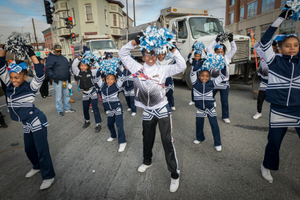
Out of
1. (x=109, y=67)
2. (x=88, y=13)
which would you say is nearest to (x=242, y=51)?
(x=109, y=67)

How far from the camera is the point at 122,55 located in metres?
2.68

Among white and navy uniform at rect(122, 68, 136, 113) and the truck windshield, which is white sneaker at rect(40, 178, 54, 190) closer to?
white and navy uniform at rect(122, 68, 136, 113)

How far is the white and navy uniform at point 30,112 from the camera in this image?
266 centimetres

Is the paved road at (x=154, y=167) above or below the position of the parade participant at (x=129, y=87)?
below

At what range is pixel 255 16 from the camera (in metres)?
23.5

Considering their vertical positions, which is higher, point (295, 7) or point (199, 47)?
point (295, 7)

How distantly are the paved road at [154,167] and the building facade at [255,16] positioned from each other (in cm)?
1640

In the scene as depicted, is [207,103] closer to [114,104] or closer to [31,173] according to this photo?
[114,104]

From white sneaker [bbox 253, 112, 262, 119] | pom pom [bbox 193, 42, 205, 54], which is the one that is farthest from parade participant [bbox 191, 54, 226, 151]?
pom pom [bbox 193, 42, 205, 54]

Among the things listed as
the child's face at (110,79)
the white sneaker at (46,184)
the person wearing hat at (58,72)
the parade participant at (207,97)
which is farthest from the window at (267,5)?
Answer: the white sneaker at (46,184)

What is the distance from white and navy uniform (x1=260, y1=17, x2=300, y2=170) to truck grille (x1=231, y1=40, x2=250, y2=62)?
5.85 m

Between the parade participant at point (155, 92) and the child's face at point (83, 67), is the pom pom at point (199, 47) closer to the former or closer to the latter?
the child's face at point (83, 67)

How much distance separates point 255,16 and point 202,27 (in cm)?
2031

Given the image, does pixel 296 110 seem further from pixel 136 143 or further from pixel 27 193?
pixel 27 193
